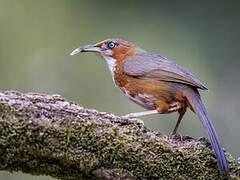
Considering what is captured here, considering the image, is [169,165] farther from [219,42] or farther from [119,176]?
[219,42]

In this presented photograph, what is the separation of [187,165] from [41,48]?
16.5ft

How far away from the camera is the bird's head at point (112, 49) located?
5.50m

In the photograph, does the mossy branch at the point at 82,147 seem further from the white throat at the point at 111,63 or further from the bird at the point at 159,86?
the white throat at the point at 111,63

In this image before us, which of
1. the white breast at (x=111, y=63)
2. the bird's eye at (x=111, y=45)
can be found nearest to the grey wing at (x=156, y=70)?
the white breast at (x=111, y=63)

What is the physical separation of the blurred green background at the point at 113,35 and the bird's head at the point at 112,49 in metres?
2.09

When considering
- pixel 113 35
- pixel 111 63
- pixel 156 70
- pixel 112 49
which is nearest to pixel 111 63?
pixel 111 63

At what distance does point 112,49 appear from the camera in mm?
5559

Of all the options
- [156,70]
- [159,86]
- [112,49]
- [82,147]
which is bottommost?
[82,147]

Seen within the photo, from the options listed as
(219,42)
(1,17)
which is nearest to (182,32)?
(219,42)

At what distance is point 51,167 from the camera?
3752 mm

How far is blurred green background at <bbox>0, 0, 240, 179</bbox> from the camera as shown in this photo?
315 inches

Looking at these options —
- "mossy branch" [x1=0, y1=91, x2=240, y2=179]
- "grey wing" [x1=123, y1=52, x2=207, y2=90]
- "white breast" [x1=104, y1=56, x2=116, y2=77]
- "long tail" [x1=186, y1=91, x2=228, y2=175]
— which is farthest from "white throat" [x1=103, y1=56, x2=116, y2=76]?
"mossy branch" [x1=0, y1=91, x2=240, y2=179]

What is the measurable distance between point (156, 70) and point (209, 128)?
2.69 feet

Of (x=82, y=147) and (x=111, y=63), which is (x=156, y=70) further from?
(x=82, y=147)
